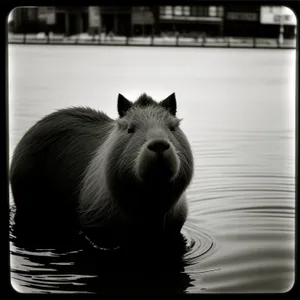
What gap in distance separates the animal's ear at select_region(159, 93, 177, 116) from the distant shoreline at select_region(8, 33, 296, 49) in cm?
51

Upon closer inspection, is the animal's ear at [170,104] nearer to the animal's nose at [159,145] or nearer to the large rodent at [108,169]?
the large rodent at [108,169]

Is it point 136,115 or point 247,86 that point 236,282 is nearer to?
point 136,115

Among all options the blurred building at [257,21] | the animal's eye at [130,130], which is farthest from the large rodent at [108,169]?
the blurred building at [257,21]

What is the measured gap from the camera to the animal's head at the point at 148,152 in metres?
2.65

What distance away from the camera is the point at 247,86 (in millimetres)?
3330

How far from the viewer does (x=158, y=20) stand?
220 centimetres

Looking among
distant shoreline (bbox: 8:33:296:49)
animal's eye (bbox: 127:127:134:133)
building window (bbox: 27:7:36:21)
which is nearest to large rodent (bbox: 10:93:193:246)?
animal's eye (bbox: 127:127:134:133)

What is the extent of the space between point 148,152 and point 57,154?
1.30 metres

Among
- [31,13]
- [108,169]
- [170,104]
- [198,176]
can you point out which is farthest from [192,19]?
[198,176]

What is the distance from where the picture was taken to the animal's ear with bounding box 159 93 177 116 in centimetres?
290

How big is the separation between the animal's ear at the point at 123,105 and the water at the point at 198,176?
0.07 m

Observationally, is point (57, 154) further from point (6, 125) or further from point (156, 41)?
point (6, 125)

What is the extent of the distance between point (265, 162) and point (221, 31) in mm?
1295

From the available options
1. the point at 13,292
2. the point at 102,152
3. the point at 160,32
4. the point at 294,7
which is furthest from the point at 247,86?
the point at 13,292
